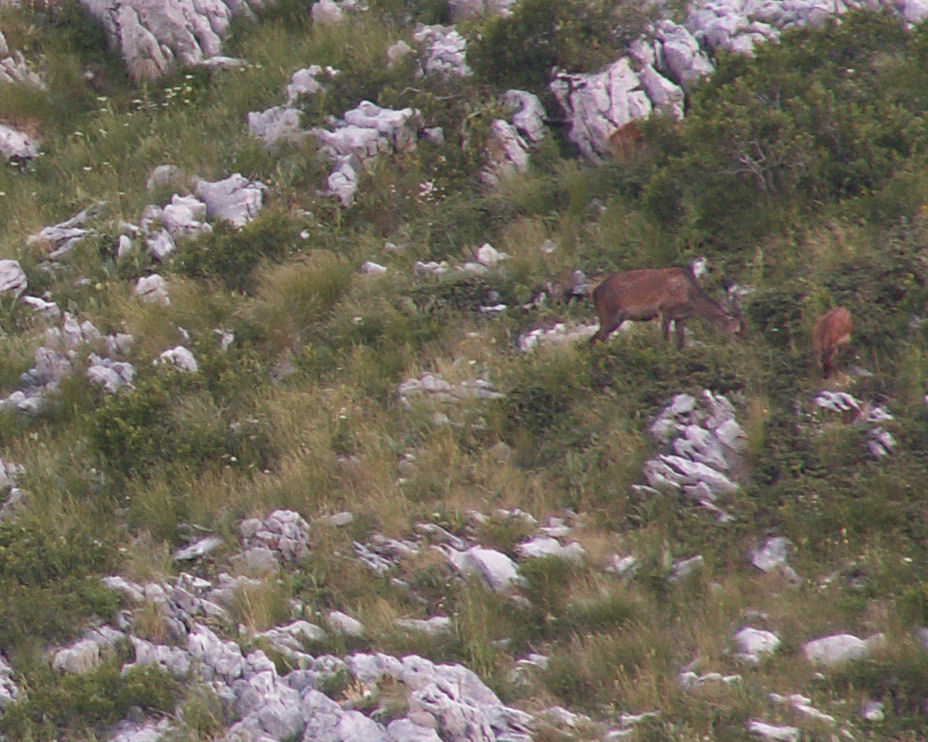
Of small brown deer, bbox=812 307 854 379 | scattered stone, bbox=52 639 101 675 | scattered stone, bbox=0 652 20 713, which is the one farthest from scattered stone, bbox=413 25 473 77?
scattered stone, bbox=0 652 20 713

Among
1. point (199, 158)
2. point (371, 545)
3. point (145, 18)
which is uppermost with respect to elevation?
point (145, 18)

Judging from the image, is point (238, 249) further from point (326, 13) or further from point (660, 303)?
point (326, 13)

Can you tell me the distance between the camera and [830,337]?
31.3 feet

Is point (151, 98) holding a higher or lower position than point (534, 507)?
higher

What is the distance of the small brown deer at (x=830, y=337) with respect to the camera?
31.3 feet

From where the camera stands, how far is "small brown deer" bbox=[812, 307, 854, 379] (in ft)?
31.3

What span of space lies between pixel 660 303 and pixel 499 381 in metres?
1.33

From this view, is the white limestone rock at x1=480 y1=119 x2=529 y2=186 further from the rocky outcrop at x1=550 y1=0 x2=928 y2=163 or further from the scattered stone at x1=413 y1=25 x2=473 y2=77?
the scattered stone at x1=413 y1=25 x2=473 y2=77

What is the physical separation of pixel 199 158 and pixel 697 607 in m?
7.78

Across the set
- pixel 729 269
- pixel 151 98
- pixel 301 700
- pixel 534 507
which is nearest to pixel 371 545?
pixel 534 507

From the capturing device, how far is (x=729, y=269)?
1120 cm

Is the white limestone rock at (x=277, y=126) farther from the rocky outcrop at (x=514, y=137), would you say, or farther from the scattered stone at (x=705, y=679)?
the scattered stone at (x=705, y=679)

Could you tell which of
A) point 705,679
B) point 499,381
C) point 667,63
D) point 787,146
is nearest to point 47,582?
point 499,381

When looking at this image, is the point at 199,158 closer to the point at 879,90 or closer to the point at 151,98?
the point at 151,98
